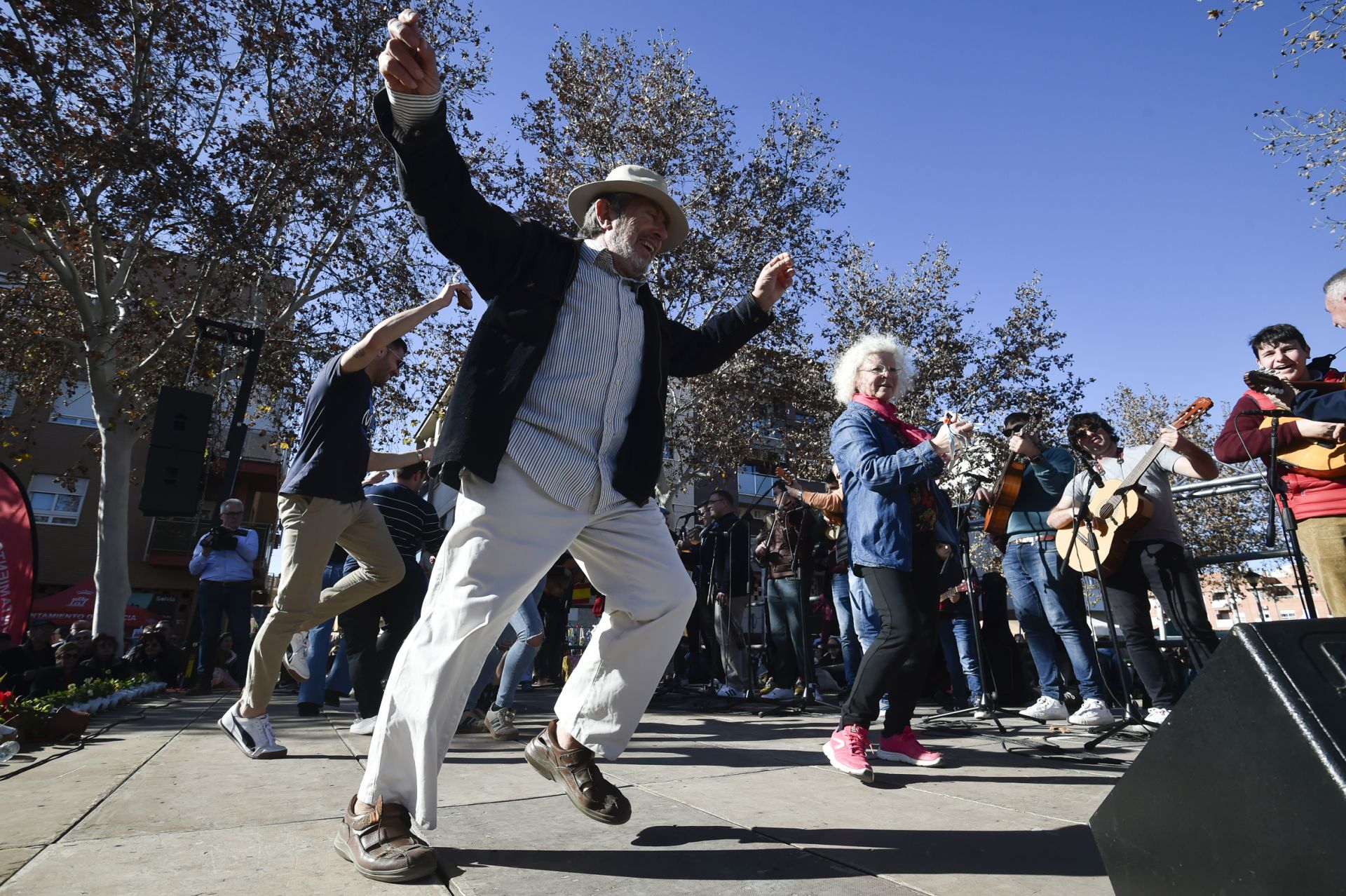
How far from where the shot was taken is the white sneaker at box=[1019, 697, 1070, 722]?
17.1 ft

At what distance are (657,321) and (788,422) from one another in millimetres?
18513

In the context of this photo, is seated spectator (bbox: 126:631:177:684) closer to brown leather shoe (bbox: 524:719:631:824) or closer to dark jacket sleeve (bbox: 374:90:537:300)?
brown leather shoe (bbox: 524:719:631:824)

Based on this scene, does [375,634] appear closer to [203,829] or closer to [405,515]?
[405,515]

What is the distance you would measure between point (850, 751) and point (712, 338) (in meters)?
1.75

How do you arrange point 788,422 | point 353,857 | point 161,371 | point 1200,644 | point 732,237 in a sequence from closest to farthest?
point 353,857
point 1200,644
point 161,371
point 732,237
point 788,422

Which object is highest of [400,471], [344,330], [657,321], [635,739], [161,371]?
[344,330]

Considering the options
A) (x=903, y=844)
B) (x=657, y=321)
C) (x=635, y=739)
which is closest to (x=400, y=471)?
(x=635, y=739)

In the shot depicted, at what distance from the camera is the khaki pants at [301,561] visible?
3.52m

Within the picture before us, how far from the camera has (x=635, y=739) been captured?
438 cm

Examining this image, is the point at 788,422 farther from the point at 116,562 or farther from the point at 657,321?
the point at 657,321

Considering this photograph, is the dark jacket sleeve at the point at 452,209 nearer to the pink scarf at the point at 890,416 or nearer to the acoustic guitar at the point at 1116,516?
the pink scarf at the point at 890,416

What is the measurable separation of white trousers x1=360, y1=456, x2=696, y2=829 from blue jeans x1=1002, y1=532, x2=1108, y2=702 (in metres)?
3.88

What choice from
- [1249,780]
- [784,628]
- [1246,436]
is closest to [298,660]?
[784,628]

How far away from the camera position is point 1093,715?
4.87m
